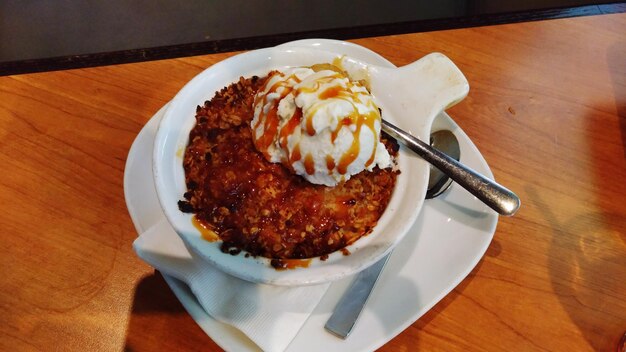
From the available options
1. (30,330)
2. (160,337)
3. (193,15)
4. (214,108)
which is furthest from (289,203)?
(193,15)

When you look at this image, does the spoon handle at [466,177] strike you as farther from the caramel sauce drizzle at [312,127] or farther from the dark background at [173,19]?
the dark background at [173,19]

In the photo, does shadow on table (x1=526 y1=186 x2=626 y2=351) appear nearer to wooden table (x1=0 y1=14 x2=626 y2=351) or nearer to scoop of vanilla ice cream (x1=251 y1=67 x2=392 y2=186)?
wooden table (x1=0 y1=14 x2=626 y2=351)

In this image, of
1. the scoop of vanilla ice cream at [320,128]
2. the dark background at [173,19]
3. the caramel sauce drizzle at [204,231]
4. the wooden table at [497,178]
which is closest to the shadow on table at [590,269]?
the wooden table at [497,178]

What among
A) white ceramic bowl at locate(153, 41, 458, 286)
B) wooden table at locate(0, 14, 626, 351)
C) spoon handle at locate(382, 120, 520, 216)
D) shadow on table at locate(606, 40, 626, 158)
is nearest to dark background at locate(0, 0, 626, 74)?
shadow on table at locate(606, 40, 626, 158)

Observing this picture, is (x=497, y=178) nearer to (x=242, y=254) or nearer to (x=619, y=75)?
(x=619, y=75)

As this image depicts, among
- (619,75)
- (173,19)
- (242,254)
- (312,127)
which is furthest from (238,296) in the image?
(173,19)

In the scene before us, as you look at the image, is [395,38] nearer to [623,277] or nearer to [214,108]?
[214,108]

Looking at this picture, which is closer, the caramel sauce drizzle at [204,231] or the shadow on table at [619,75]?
the caramel sauce drizzle at [204,231]
